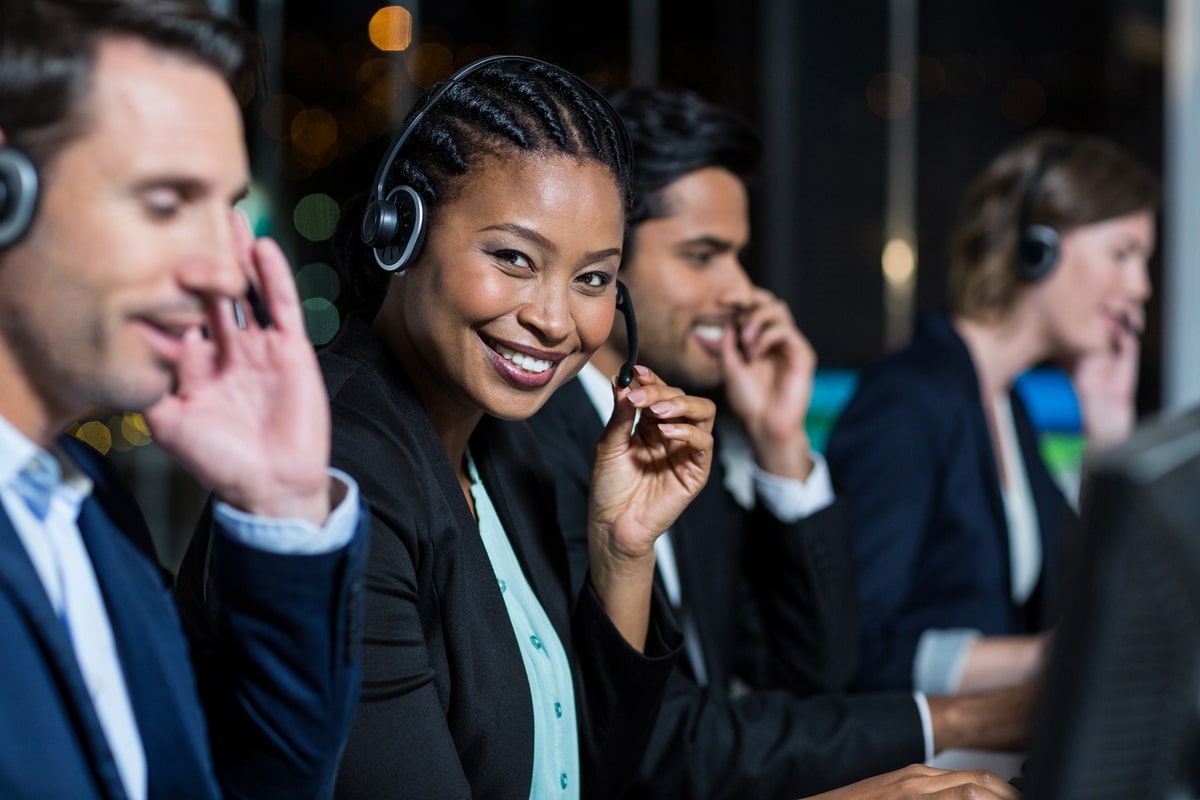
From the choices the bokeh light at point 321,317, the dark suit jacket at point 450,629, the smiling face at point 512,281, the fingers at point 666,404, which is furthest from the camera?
the bokeh light at point 321,317

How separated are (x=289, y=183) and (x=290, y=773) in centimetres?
412

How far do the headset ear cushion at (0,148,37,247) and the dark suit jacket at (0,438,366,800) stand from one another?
0.18m

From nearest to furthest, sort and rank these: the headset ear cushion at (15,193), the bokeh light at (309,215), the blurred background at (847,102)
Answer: the headset ear cushion at (15,193), the bokeh light at (309,215), the blurred background at (847,102)

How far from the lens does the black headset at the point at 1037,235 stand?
90.4 inches

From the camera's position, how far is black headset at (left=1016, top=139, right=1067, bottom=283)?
2295 mm

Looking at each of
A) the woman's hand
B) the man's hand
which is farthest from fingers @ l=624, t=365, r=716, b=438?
the man's hand

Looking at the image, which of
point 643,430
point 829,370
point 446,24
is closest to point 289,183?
point 446,24

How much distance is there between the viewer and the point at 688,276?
192cm

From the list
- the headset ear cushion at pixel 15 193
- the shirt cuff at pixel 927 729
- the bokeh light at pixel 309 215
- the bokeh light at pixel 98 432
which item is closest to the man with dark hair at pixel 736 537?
the shirt cuff at pixel 927 729

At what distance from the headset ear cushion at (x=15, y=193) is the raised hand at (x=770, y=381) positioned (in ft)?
4.36

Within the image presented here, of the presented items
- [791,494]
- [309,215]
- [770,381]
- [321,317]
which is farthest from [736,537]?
[309,215]

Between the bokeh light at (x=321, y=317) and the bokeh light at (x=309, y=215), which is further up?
the bokeh light at (x=309, y=215)

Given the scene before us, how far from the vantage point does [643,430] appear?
53.0 inches

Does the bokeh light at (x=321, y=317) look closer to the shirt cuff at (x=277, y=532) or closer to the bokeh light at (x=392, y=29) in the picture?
the bokeh light at (x=392, y=29)
